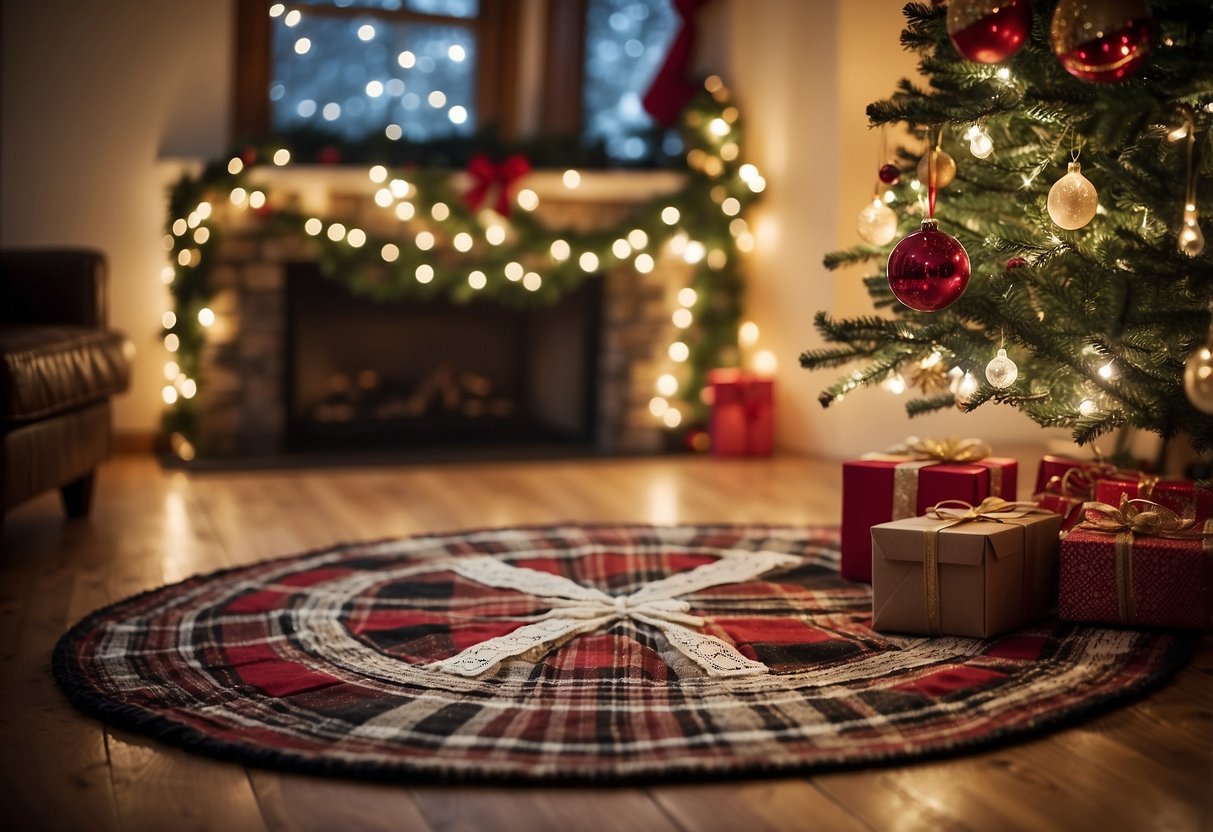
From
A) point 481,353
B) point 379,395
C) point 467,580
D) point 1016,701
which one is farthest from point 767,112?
point 1016,701

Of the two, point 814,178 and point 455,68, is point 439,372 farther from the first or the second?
point 814,178

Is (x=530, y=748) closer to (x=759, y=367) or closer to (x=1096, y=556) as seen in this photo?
(x=1096, y=556)

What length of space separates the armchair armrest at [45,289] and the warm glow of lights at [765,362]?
2.47 m

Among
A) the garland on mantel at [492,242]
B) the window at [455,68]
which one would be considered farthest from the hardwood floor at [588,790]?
the window at [455,68]

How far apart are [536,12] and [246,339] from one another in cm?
169

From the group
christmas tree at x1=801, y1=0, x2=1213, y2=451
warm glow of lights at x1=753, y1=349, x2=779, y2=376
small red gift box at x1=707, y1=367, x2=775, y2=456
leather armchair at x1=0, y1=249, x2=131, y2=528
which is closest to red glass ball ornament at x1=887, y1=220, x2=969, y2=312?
christmas tree at x1=801, y1=0, x2=1213, y2=451

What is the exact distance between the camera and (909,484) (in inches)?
103

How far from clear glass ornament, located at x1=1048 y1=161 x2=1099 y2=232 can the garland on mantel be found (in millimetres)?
2792

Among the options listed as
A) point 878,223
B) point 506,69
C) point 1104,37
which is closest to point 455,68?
point 506,69

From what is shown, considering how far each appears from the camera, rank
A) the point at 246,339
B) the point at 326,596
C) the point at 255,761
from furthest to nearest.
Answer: the point at 246,339, the point at 326,596, the point at 255,761

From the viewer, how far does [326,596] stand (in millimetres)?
2641

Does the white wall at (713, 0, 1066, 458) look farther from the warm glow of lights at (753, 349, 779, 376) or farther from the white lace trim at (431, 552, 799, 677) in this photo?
the white lace trim at (431, 552, 799, 677)

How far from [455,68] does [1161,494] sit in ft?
11.0

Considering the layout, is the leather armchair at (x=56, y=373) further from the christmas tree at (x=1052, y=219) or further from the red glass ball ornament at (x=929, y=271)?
the red glass ball ornament at (x=929, y=271)
